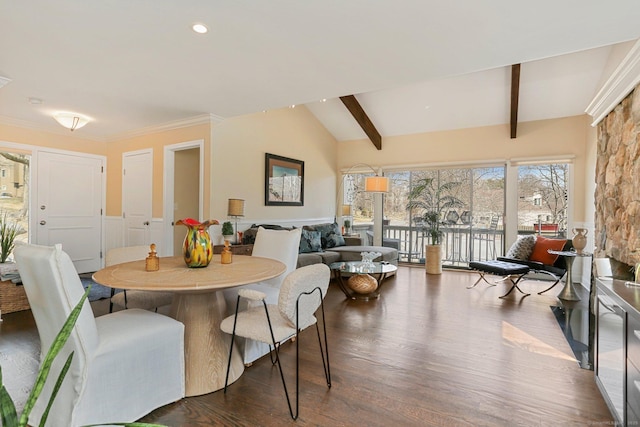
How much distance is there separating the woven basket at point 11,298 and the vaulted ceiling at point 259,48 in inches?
82.5

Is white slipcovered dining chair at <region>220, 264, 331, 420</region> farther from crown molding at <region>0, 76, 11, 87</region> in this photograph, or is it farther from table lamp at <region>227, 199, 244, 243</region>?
crown molding at <region>0, 76, 11, 87</region>

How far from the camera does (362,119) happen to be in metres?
6.56

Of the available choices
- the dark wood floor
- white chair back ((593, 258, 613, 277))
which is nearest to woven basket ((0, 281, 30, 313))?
the dark wood floor

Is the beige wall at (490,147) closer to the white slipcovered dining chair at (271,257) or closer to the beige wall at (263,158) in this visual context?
the beige wall at (263,158)

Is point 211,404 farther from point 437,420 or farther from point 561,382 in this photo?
point 561,382

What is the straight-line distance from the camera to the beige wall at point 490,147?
554 centimetres

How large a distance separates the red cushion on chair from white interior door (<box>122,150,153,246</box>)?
591 centimetres

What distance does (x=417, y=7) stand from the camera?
84.4 inches

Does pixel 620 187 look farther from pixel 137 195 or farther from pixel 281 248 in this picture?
pixel 137 195

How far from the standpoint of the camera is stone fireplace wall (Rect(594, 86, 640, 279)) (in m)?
2.99

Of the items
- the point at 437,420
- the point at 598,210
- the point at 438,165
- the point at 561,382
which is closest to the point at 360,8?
the point at 437,420

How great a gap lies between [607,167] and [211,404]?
468 cm

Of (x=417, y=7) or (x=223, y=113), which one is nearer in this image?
(x=417, y=7)

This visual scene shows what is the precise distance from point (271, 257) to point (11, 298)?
114 inches
